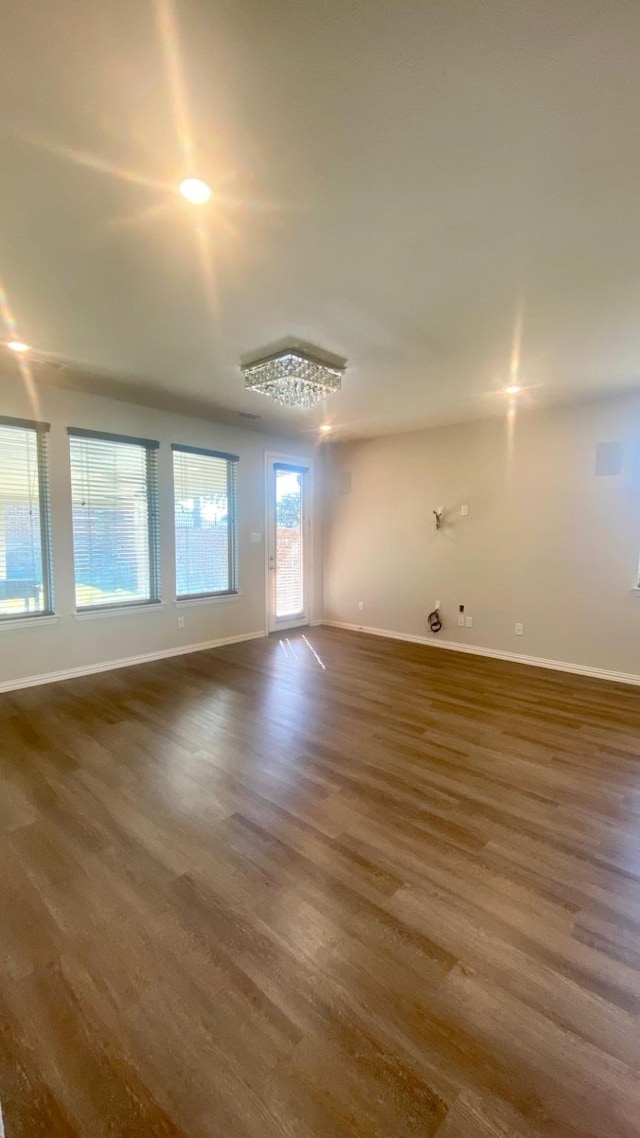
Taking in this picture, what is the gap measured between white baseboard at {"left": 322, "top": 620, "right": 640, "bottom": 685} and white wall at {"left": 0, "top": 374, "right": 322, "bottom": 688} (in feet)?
5.19

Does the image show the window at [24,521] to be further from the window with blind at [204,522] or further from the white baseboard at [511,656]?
the white baseboard at [511,656]

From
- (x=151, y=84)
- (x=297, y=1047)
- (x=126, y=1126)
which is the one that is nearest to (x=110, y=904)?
(x=126, y=1126)

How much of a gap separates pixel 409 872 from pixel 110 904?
114 centimetres

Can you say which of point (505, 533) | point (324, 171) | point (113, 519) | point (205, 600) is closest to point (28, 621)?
point (113, 519)

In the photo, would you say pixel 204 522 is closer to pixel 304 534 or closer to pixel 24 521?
pixel 304 534

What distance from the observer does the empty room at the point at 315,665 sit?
1.16m

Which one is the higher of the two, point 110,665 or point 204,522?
point 204,522

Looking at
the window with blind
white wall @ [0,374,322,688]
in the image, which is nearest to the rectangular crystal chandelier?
white wall @ [0,374,322,688]

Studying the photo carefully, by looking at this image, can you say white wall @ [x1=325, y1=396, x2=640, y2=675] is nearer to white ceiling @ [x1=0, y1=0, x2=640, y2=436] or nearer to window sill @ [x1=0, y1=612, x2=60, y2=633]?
white ceiling @ [x1=0, y1=0, x2=640, y2=436]

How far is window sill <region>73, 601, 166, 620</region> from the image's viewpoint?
426 cm

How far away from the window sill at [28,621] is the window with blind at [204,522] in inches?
49.7

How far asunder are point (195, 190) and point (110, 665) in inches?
157

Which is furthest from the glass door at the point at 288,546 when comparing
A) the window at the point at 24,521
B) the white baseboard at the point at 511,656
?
the window at the point at 24,521

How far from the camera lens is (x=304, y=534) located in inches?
251
